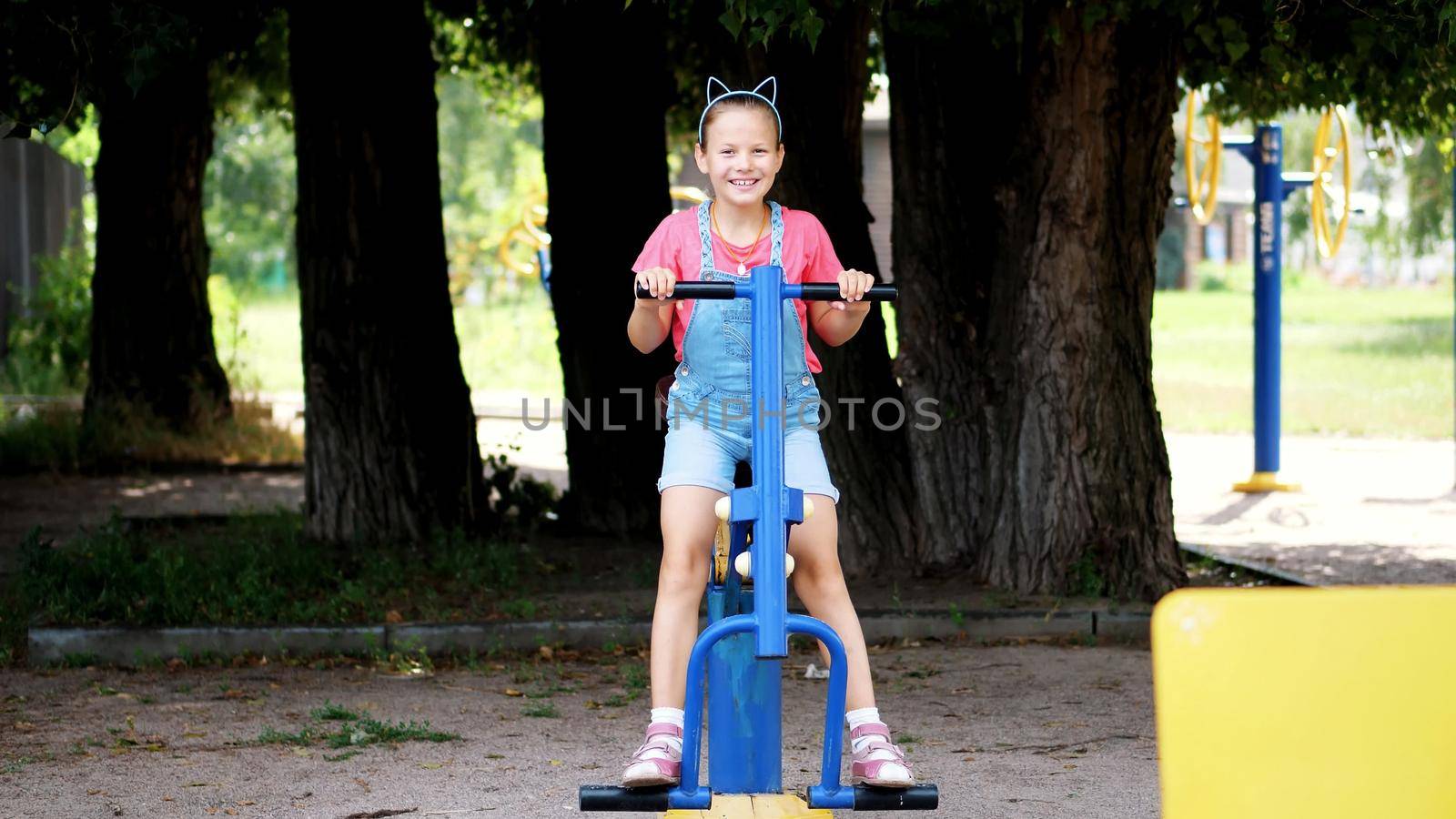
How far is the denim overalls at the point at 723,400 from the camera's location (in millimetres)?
4094

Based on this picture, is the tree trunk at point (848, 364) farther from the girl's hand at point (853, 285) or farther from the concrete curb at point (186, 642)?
the girl's hand at point (853, 285)

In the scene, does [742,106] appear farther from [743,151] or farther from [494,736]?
[494,736]

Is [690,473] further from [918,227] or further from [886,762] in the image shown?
[918,227]

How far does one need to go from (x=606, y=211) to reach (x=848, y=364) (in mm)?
1778

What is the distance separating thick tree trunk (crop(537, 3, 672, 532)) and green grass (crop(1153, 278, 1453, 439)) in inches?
334

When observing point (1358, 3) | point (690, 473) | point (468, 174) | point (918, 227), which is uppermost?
point (468, 174)

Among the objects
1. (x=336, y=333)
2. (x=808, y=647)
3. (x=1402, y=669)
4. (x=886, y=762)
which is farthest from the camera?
(x=336, y=333)

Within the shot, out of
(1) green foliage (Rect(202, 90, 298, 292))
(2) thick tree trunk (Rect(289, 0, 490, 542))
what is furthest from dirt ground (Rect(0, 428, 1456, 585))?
(1) green foliage (Rect(202, 90, 298, 292))

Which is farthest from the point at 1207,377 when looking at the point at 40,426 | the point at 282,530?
the point at 282,530

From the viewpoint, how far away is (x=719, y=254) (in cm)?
418

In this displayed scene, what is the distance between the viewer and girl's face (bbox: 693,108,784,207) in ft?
13.4

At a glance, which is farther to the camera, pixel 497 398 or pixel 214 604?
pixel 497 398

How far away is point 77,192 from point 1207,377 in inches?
603

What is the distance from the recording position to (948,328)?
800 centimetres
